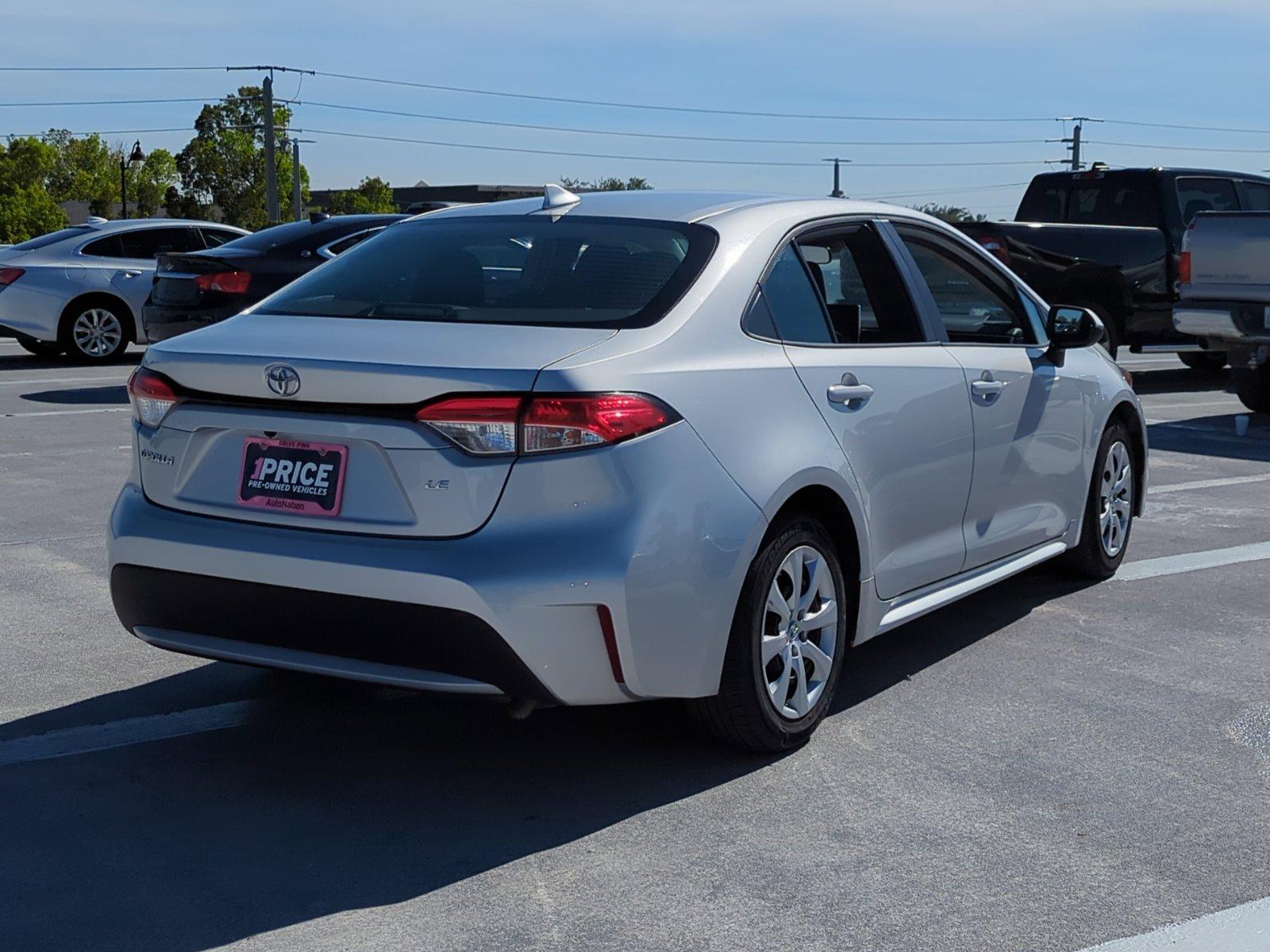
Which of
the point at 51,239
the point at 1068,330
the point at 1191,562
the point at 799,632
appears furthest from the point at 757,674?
the point at 51,239

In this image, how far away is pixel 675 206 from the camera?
16.6ft

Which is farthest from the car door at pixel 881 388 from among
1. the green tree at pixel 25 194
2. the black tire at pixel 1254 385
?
the green tree at pixel 25 194

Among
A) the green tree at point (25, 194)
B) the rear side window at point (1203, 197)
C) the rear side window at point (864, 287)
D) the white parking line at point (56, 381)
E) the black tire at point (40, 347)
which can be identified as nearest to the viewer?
the rear side window at point (864, 287)

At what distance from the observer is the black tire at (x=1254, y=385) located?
45.0ft

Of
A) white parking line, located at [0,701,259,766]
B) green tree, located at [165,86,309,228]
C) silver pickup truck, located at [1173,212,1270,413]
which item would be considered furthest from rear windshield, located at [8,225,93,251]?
green tree, located at [165,86,309,228]

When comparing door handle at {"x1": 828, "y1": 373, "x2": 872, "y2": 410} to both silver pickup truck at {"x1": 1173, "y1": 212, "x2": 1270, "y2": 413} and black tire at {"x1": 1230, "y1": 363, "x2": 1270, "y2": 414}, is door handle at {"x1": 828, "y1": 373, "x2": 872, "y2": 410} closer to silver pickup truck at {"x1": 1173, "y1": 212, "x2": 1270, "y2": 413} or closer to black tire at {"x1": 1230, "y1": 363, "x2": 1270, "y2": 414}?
silver pickup truck at {"x1": 1173, "y1": 212, "x2": 1270, "y2": 413}

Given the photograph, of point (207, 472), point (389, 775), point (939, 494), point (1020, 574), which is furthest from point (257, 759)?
point (1020, 574)

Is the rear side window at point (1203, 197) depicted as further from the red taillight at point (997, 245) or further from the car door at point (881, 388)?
the car door at point (881, 388)

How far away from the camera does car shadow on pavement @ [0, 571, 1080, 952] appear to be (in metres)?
3.61

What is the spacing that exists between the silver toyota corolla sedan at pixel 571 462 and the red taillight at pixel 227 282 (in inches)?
320

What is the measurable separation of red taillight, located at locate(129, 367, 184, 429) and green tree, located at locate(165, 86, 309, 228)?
358 feet

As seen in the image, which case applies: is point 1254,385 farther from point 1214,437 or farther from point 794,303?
point 794,303

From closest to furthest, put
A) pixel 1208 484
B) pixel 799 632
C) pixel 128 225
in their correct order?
pixel 799 632, pixel 1208 484, pixel 128 225

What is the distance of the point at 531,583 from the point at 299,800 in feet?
3.10
